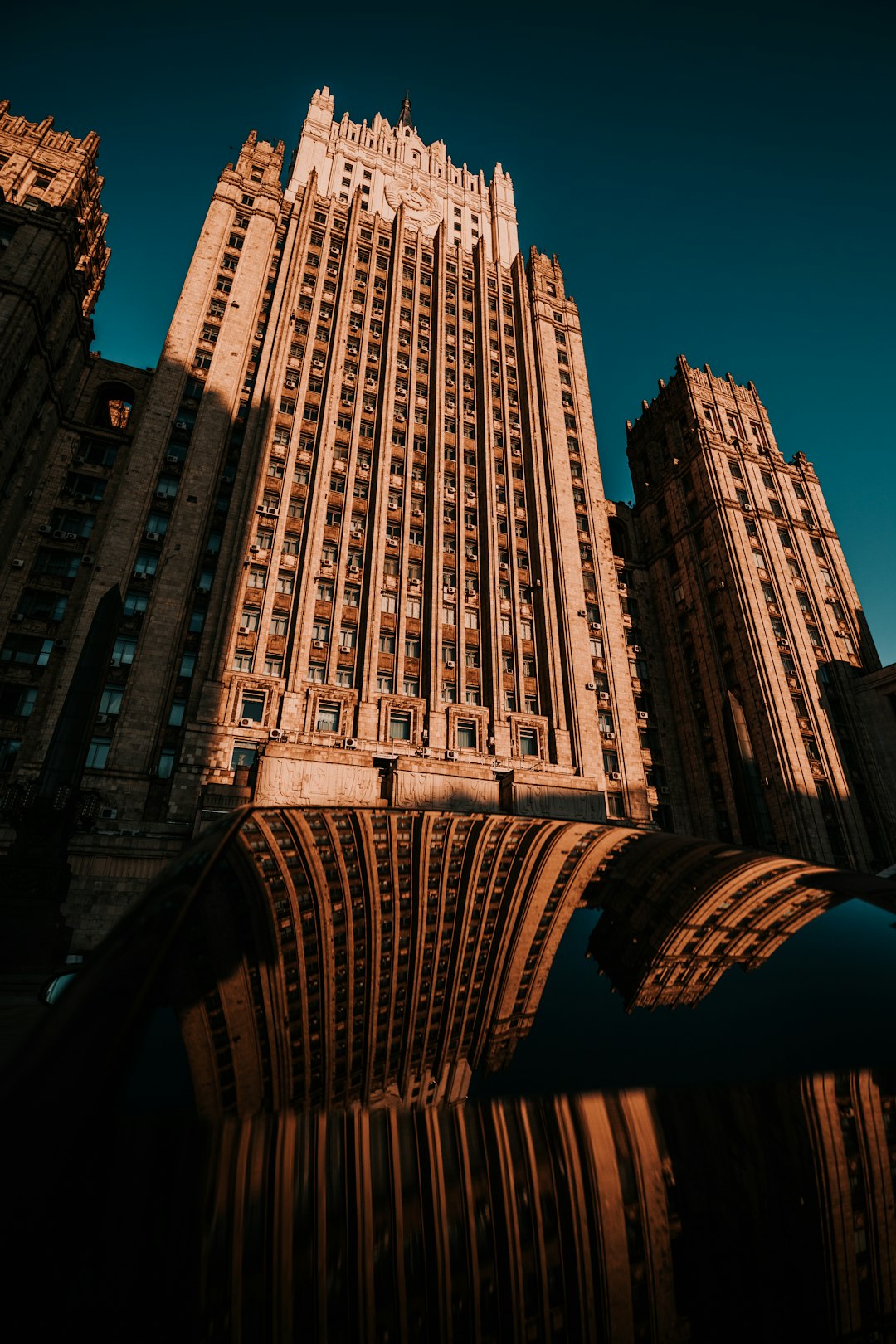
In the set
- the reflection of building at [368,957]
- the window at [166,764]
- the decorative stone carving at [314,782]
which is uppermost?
the window at [166,764]

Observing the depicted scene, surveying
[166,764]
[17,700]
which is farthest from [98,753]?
[17,700]

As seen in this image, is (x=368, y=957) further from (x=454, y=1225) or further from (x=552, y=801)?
(x=552, y=801)

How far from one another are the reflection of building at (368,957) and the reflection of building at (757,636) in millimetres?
28305

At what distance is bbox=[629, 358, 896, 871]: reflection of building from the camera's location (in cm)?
2983

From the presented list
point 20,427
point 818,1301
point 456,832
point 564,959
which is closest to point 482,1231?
point 818,1301

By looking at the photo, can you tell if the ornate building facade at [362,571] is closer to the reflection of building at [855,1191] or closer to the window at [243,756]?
the window at [243,756]

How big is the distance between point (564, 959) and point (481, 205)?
66.2 m

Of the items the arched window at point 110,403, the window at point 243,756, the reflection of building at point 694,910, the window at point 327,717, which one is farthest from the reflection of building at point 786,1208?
the arched window at point 110,403

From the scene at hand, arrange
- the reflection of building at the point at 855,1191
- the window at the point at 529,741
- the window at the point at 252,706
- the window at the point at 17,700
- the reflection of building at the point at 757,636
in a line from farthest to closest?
the reflection of building at the point at 757,636
the window at the point at 529,741
the window at the point at 252,706
the window at the point at 17,700
the reflection of building at the point at 855,1191

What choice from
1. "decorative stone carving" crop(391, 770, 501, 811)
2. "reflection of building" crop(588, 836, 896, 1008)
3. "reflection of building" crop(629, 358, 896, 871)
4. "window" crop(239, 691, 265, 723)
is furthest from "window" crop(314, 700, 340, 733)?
"reflection of building" crop(588, 836, 896, 1008)

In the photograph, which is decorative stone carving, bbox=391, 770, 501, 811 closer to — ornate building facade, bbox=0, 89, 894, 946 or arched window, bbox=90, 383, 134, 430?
ornate building facade, bbox=0, 89, 894, 946

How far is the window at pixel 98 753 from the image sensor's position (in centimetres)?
2236

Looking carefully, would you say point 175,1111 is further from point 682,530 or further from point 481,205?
point 481,205

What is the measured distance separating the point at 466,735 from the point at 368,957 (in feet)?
82.1
